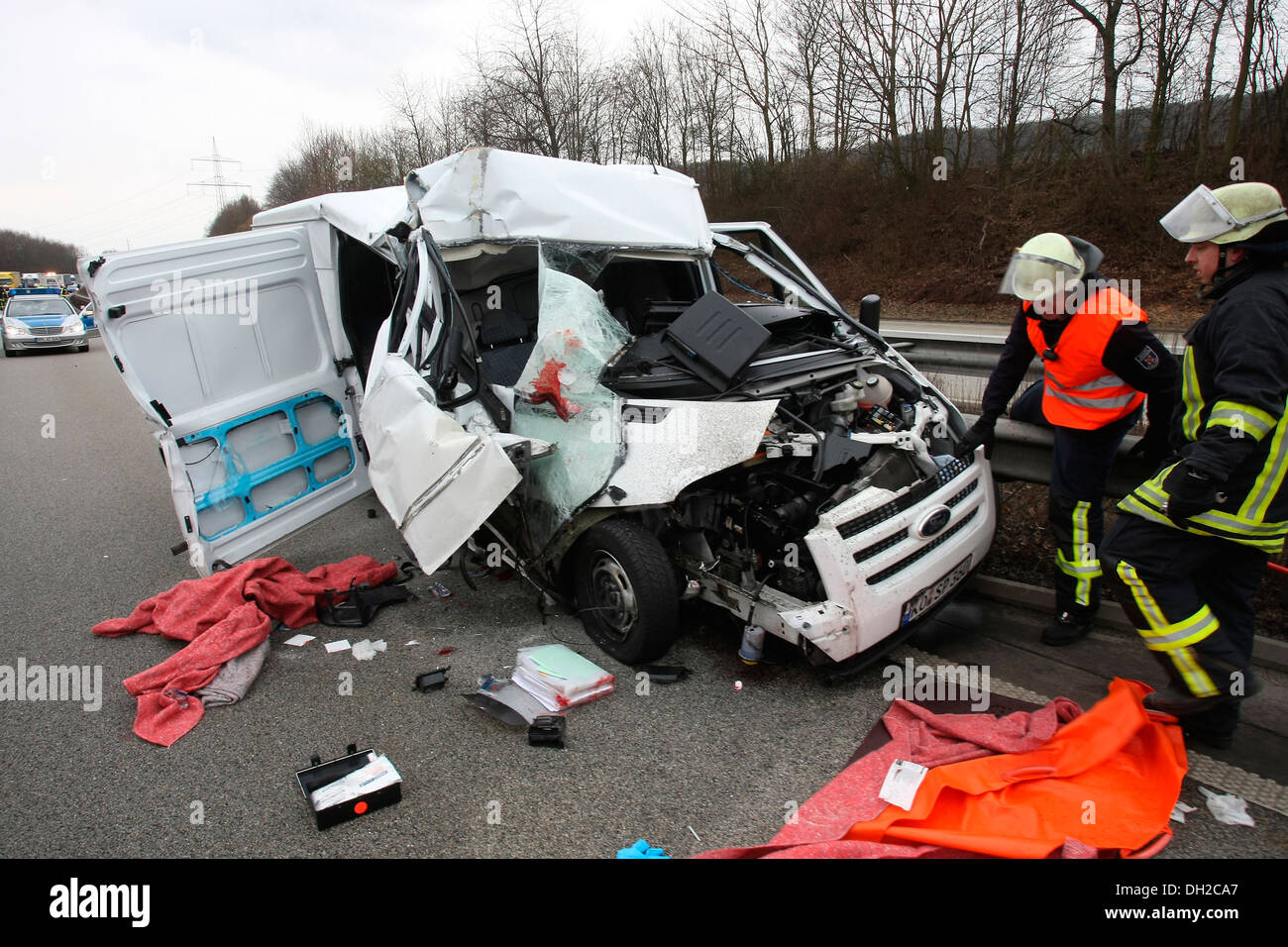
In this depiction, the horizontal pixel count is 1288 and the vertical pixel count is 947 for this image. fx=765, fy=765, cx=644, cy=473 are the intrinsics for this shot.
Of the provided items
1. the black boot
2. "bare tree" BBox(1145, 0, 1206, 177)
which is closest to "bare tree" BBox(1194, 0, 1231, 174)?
"bare tree" BBox(1145, 0, 1206, 177)

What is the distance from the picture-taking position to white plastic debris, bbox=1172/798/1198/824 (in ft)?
7.69

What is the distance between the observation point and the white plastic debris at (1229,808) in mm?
2320

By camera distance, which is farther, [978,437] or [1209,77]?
[1209,77]

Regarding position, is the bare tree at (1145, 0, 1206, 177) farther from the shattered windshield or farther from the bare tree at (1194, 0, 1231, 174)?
the shattered windshield

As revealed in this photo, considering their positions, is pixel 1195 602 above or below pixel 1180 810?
above

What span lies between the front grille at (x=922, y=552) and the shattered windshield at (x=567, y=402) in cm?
115

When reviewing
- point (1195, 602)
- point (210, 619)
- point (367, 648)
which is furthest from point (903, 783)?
point (210, 619)

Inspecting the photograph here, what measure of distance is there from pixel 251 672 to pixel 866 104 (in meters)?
20.9

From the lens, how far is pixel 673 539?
346cm

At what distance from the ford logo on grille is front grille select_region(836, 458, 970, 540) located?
0.27 feet

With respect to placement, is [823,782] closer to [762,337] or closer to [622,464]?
[622,464]

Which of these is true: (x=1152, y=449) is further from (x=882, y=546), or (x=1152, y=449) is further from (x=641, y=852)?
(x=641, y=852)
